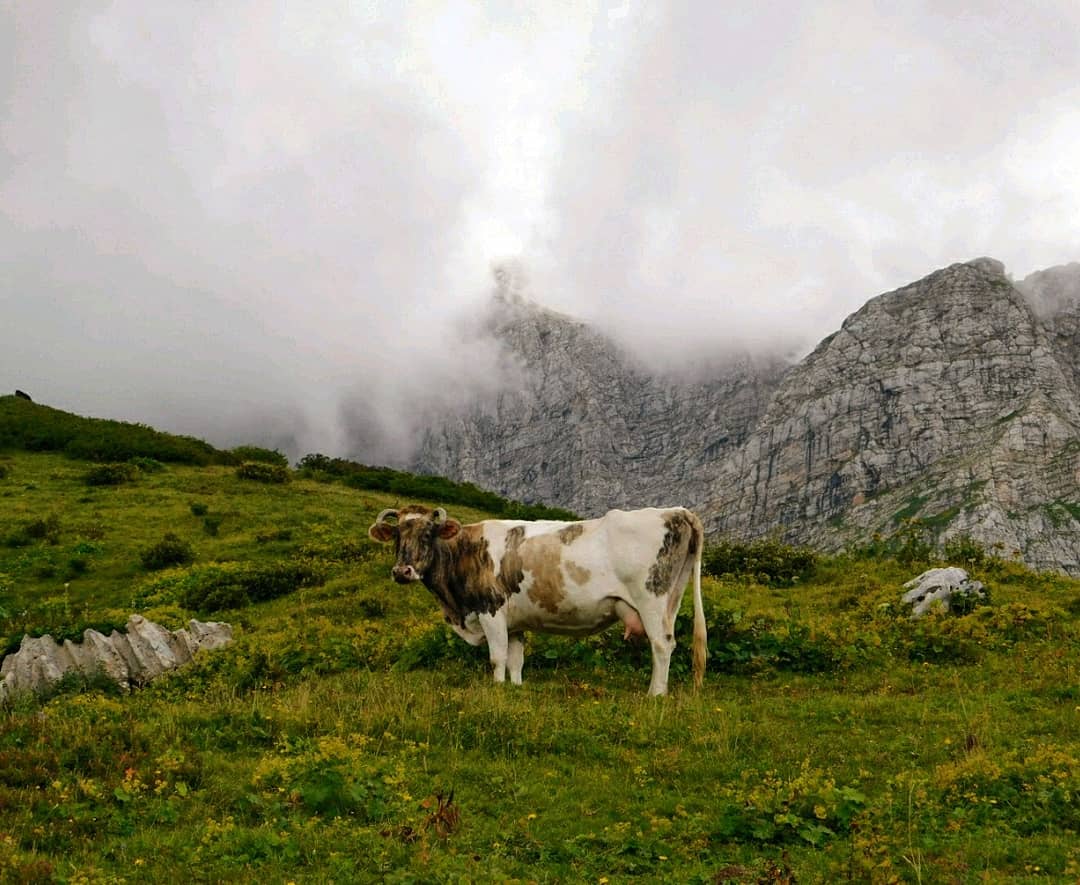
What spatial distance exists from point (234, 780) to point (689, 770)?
4.36 metres

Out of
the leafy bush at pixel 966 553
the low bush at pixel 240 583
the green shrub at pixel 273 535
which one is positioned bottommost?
the low bush at pixel 240 583

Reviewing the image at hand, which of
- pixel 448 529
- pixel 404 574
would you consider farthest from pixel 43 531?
pixel 448 529

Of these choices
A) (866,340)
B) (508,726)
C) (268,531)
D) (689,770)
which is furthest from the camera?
(866,340)

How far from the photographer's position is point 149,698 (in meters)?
12.3

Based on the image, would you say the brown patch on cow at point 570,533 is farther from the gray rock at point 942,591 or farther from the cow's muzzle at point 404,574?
the gray rock at point 942,591

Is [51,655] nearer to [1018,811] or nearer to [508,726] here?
[508,726]

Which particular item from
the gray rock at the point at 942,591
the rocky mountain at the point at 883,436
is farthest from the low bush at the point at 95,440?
the rocky mountain at the point at 883,436

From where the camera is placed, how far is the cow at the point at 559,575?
12367 mm

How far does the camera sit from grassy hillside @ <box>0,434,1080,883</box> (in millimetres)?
6141

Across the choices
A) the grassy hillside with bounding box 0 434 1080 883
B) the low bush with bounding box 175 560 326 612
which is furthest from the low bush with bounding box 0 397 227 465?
the grassy hillside with bounding box 0 434 1080 883

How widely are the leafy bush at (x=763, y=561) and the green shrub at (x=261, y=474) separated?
21362mm

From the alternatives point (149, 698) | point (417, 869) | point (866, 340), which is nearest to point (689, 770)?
point (417, 869)

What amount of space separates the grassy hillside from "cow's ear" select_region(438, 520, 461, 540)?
2.02 m

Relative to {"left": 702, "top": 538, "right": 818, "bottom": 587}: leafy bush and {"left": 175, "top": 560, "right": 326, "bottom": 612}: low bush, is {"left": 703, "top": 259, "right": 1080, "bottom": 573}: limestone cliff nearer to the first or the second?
{"left": 702, "top": 538, "right": 818, "bottom": 587}: leafy bush
